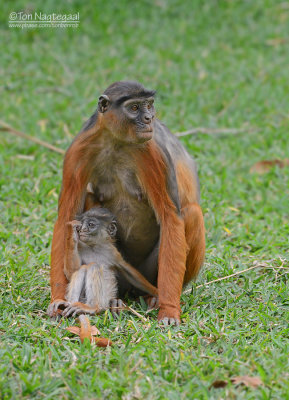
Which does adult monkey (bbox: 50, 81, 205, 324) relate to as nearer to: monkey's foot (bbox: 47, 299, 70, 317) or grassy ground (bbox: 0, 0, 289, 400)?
monkey's foot (bbox: 47, 299, 70, 317)

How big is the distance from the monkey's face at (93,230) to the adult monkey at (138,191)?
0.15 m

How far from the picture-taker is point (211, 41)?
38.3ft

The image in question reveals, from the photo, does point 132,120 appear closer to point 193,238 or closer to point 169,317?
point 193,238

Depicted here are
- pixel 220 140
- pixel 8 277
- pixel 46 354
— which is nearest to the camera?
pixel 46 354

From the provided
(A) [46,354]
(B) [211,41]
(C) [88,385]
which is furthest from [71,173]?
(B) [211,41]

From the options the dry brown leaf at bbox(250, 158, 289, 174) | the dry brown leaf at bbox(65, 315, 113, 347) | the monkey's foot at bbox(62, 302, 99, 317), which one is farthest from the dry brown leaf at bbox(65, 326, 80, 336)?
the dry brown leaf at bbox(250, 158, 289, 174)

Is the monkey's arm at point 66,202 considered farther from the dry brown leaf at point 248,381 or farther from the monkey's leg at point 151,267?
the dry brown leaf at point 248,381

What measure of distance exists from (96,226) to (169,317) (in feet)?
2.89

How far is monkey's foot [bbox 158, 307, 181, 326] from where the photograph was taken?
4945 millimetres

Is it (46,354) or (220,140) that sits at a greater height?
(220,140)

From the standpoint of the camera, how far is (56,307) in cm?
505

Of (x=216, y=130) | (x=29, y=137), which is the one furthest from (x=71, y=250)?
(x=216, y=130)

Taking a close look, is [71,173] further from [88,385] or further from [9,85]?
[9,85]

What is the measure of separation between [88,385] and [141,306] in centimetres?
149
